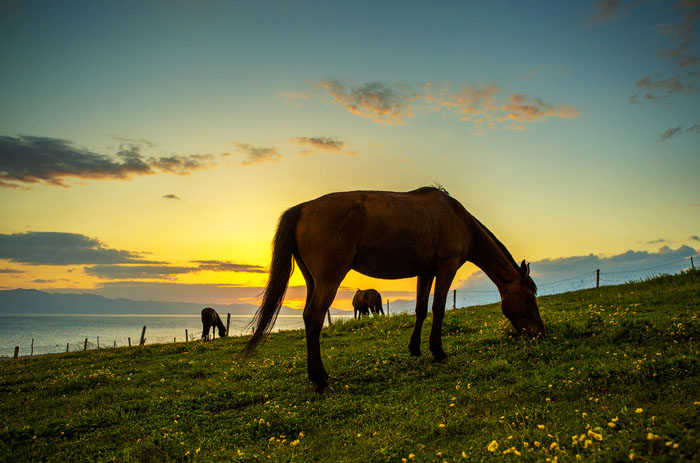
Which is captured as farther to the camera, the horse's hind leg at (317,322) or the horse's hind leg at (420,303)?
the horse's hind leg at (420,303)

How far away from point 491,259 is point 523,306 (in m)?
1.41

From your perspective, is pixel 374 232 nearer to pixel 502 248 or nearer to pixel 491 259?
pixel 491 259

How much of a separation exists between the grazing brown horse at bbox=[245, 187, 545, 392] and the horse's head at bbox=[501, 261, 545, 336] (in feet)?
0.08

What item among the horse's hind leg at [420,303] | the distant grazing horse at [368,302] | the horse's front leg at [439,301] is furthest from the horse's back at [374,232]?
the distant grazing horse at [368,302]

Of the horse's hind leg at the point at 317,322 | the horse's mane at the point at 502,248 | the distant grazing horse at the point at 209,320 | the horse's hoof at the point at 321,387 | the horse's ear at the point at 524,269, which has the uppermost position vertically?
the horse's mane at the point at 502,248

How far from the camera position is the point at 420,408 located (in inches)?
255

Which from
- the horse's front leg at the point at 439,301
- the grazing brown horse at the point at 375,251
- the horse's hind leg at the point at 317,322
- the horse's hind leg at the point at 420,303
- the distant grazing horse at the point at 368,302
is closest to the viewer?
the horse's hind leg at the point at 317,322

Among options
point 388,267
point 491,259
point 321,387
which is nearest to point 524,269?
point 491,259

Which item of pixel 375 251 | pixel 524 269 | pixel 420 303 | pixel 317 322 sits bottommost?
pixel 317 322

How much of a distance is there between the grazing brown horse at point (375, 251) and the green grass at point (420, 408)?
980 mm

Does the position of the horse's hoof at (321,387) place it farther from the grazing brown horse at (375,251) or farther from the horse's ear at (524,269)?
the horse's ear at (524,269)

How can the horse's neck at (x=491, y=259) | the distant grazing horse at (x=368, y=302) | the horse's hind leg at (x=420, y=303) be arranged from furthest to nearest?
the distant grazing horse at (x=368, y=302) < the horse's neck at (x=491, y=259) < the horse's hind leg at (x=420, y=303)

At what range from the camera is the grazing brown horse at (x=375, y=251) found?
326 inches

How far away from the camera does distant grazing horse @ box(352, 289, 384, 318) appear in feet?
120
